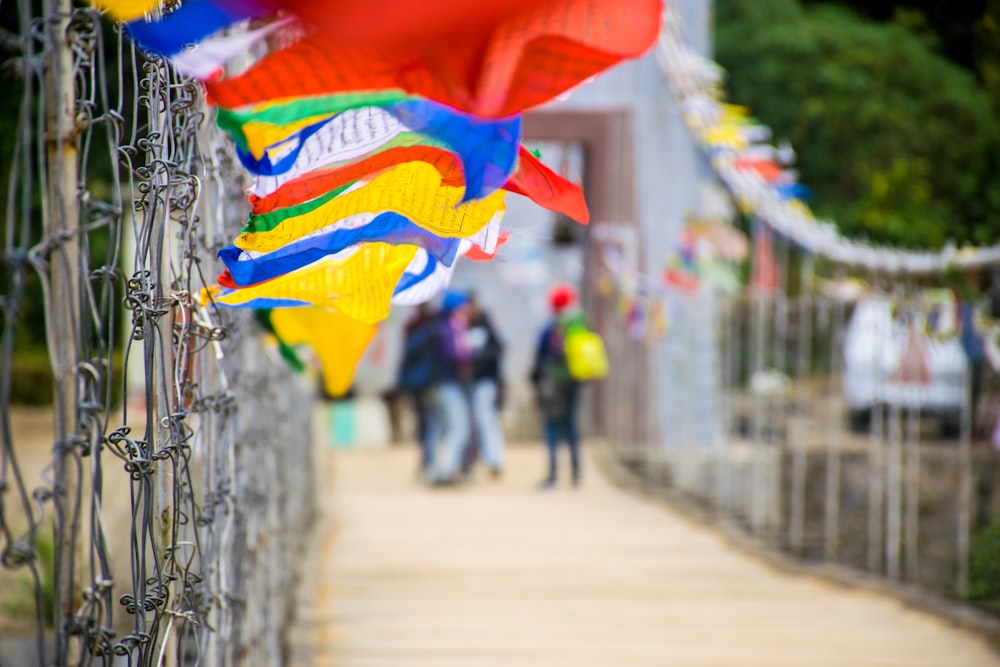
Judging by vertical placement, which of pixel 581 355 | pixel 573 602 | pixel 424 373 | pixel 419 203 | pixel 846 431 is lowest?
pixel 573 602

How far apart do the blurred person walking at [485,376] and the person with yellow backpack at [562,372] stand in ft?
1.22

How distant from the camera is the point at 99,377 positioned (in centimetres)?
142

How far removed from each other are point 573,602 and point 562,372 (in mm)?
3972

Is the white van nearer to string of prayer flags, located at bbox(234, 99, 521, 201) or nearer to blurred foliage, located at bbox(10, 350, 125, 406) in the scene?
string of prayer flags, located at bbox(234, 99, 521, 201)

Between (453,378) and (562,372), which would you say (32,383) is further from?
(562,372)

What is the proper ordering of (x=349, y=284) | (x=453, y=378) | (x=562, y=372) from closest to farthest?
Result: (x=349, y=284)
(x=562, y=372)
(x=453, y=378)

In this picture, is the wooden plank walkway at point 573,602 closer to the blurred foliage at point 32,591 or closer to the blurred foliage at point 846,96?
the blurred foliage at point 32,591

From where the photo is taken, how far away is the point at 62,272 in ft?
4.53

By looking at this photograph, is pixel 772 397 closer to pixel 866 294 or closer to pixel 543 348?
pixel 866 294

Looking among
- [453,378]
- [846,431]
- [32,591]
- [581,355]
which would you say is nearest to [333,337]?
[32,591]

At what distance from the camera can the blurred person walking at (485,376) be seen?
10.0 m

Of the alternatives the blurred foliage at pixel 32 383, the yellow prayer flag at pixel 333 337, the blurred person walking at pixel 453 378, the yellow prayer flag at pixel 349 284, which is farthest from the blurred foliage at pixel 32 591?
the blurred foliage at pixel 32 383

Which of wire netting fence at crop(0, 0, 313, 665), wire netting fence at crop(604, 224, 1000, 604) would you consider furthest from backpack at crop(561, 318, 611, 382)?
wire netting fence at crop(0, 0, 313, 665)

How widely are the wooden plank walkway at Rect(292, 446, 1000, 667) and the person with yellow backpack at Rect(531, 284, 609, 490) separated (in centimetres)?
97
